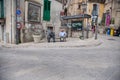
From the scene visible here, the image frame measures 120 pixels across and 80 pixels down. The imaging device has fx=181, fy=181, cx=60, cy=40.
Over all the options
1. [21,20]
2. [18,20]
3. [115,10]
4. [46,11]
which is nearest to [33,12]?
[21,20]

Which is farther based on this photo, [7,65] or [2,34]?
[2,34]

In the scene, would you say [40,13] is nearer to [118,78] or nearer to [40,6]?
[40,6]

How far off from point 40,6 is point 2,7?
3928 mm

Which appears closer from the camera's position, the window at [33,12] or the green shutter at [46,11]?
the window at [33,12]

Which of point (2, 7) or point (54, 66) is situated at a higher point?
point (2, 7)

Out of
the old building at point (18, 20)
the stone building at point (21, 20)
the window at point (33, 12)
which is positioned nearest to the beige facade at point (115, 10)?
the stone building at point (21, 20)

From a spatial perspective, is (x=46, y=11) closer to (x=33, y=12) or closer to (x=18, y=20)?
(x=33, y=12)

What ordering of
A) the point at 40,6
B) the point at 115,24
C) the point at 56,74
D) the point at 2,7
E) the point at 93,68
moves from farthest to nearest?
the point at 115,24 < the point at 40,6 < the point at 2,7 < the point at 93,68 < the point at 56,74

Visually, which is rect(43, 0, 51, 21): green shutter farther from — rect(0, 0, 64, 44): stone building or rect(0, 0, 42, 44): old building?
rect(0, 0, 42, 44): old building

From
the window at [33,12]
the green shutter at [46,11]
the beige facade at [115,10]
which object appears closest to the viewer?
the window at [33,12]

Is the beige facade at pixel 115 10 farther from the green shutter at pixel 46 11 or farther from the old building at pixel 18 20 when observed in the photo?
the old building at pixel 18 20

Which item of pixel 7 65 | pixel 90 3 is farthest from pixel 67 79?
pixel 90 3

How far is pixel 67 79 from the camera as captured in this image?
5.82m

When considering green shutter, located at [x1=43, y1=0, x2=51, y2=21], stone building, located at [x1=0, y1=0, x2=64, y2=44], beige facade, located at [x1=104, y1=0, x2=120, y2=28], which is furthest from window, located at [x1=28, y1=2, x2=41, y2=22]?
beige facade, located at [x1=104, y1=0, x2=120, y2=28]
